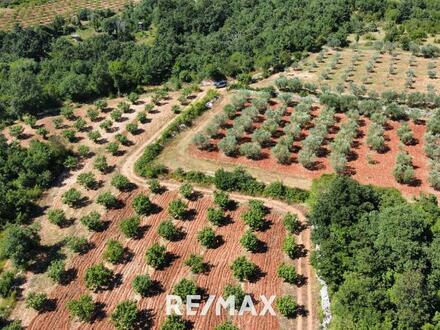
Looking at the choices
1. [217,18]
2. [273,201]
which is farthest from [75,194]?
[217,18]

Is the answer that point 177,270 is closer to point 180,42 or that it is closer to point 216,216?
point 216,216

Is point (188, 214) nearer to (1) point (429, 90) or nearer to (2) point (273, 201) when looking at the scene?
(2) point (273, 201)

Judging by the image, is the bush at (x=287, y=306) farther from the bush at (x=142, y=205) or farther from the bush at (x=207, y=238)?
the bush at (x=142, y=205)

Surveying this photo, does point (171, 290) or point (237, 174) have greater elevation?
point (237, 174)

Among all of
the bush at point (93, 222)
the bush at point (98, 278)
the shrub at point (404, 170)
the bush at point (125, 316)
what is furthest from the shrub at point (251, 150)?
the bush at point (125, 316)

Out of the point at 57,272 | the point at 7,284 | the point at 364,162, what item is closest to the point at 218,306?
the point at 57,272

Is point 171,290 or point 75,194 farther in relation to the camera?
point 75,194

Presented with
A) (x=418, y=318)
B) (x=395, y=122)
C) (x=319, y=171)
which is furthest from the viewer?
(x=395, y=122)
